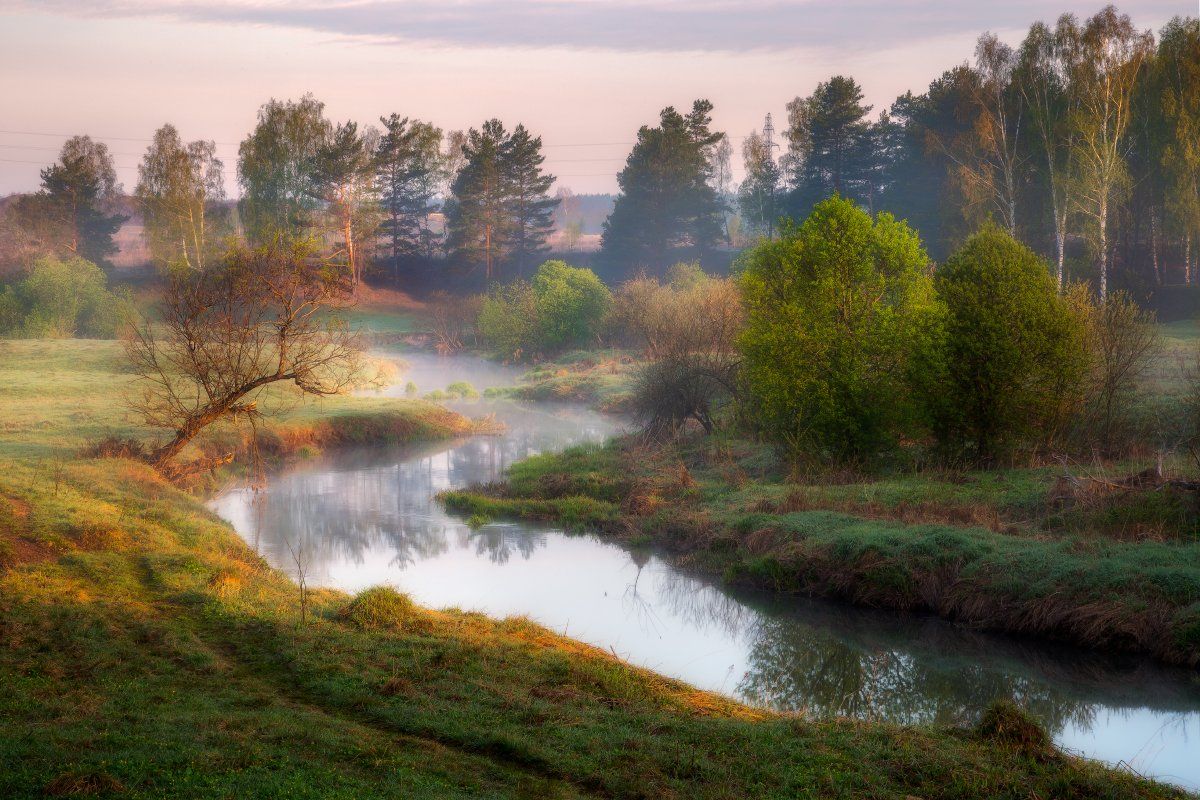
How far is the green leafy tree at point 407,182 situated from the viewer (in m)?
79.2

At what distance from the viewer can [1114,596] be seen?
16.0 meters

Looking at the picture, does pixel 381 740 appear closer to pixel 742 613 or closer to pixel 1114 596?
pixel 742 613

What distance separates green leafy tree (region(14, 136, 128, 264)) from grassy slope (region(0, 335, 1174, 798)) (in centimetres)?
6647

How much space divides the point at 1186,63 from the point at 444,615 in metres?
48.1

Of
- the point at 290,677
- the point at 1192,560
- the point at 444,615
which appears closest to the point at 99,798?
the point at 290,677

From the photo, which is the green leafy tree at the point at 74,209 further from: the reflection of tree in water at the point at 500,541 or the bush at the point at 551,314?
the reflection of tree in water at the point at 500,541

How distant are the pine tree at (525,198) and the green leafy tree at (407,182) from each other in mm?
7121

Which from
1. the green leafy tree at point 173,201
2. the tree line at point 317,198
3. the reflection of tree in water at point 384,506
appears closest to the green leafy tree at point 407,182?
the tree line at point 317,198

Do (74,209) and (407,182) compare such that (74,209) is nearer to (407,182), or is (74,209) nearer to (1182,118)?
(407,182)

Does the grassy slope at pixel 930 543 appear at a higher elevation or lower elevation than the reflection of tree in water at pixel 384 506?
higher

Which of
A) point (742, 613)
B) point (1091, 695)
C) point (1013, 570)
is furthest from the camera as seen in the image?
point (742, 613)

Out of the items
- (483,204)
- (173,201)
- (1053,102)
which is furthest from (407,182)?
(1053,102)

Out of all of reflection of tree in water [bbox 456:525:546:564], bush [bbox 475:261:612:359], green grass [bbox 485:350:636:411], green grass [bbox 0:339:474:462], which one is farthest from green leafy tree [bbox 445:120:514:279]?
reflection of tree in water [bbox 456:525:546:564]

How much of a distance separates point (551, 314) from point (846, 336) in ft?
134
